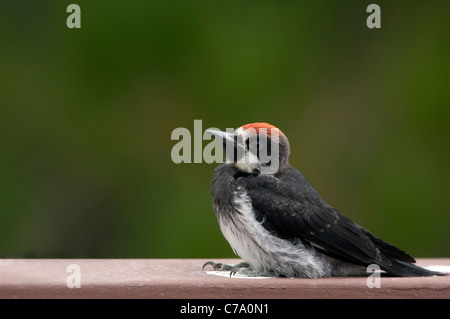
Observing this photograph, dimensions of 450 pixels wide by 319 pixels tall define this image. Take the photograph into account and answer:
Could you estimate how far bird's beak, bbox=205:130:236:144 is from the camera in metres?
2.60

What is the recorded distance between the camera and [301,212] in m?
2.53

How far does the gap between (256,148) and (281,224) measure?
274mm

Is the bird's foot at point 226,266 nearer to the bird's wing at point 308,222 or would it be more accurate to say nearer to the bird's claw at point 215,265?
the bird's claw at point 215,265

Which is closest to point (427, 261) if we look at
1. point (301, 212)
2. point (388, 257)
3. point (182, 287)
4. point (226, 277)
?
point (388, 257)

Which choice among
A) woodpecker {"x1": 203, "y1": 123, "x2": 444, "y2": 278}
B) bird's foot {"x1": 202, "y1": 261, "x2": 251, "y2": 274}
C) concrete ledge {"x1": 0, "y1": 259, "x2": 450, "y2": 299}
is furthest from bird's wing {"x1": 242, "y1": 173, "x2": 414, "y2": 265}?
bird's foot {"x1": 202, "y1": 261, "x2": 251, "y2": 274}

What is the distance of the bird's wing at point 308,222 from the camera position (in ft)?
8.20

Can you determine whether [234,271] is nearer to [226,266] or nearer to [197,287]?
[226,266]

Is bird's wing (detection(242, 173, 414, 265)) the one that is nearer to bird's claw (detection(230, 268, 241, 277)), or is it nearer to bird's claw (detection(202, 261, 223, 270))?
bird's claw (detection(230, 268, 241, 277))

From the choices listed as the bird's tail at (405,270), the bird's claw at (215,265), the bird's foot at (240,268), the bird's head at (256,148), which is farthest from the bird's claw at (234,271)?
the bird's tail at (405,270)

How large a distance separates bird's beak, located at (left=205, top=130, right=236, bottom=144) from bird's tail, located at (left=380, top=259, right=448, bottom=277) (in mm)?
639

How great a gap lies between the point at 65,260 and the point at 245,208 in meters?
0.76

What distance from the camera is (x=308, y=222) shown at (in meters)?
2.52

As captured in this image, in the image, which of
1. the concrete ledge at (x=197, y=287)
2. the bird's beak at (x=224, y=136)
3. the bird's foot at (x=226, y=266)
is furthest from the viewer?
the bird's foot at (x=226, y=266)

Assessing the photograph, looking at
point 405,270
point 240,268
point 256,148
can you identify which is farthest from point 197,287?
point 405,270
